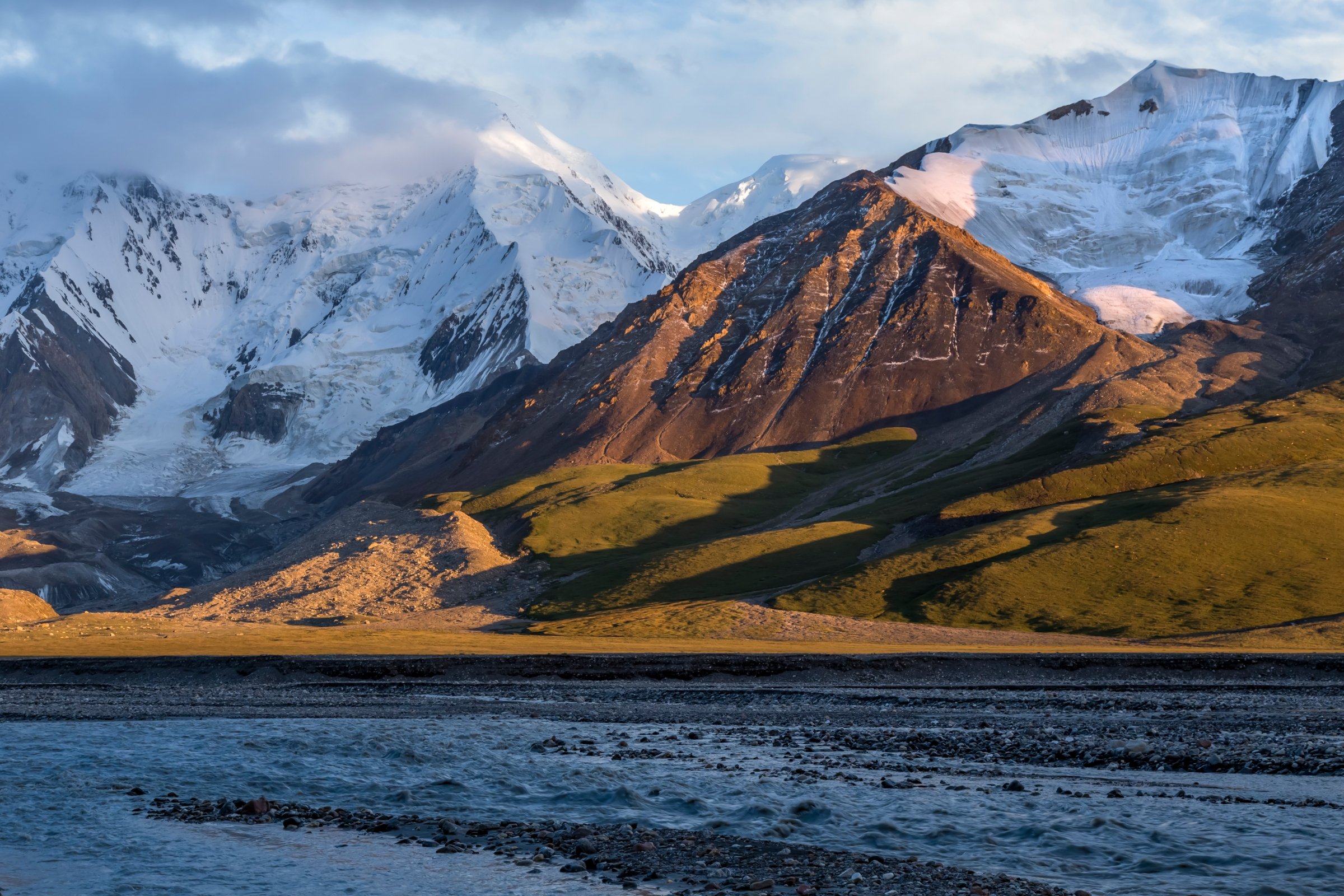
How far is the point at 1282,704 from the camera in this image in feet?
168

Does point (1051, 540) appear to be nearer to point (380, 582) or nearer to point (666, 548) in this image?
point (666, 548)

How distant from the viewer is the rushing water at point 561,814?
2428 centimetres

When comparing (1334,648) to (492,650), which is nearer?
(1334,648)

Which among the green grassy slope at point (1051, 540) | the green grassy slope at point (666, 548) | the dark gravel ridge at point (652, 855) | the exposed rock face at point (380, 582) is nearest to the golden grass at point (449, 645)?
the green grassy slope at point (1051, 540)

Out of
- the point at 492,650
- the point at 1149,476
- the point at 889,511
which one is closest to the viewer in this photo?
the point at 492,650

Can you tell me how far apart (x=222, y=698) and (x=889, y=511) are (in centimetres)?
11688

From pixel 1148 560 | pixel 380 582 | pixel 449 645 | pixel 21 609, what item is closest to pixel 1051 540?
pixel 1148 560

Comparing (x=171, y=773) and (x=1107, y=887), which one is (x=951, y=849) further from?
(x=171, y=773)

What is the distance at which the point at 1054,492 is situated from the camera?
150625 mm

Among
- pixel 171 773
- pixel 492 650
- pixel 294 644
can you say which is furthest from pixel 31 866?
pixel 294 644

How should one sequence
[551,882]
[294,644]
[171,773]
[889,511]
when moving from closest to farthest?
1. [551,882]
2. [171,773]
3. [294,644]
4. [889,511]

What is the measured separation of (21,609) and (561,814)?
134176 millimetres

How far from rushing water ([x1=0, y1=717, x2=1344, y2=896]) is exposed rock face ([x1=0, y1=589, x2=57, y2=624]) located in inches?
4250

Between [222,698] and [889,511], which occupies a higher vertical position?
[889,511]
